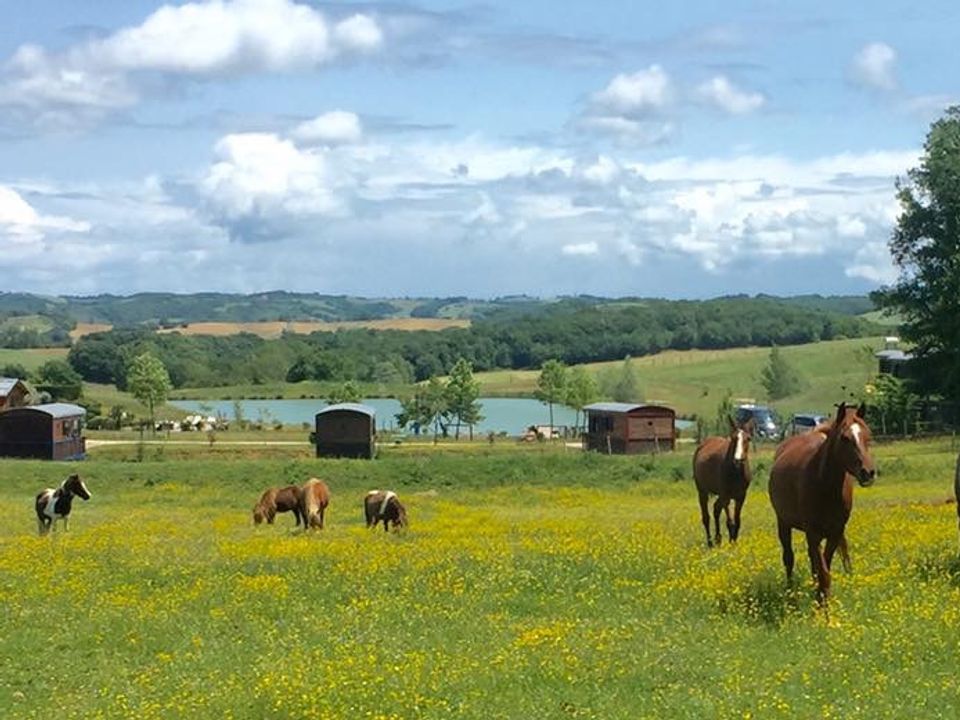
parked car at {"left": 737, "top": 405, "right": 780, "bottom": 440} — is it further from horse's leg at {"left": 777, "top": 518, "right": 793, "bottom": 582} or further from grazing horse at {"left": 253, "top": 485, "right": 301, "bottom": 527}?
horse's leg at {"left": 777, "top": 518, "right": 793, "bottom": 582}

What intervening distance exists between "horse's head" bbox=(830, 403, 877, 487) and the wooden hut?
6180cm

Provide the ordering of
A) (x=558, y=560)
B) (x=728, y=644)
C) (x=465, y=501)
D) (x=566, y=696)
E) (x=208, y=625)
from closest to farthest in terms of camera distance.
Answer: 1. (x=566, y=696)
2. (x=728, y=644)
3. (x=208, y=625)
4. (x=558, y=560)
5. (x=465, y=501)

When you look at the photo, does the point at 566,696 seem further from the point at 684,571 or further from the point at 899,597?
the point at 684,571

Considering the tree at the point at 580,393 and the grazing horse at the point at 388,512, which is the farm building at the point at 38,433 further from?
the grazing horse at the point at 388,512

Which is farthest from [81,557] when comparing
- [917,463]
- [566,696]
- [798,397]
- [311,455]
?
[798,397]

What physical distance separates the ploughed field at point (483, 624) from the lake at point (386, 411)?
97240 mm

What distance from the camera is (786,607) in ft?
51.1

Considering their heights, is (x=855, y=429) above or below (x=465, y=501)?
above

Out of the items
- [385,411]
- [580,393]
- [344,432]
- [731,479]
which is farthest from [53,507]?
[385,411]

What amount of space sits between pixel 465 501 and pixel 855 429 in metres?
32.6

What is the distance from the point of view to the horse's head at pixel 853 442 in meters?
14.9

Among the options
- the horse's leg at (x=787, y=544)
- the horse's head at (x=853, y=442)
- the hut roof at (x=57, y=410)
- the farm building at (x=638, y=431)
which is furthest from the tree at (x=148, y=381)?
the horse's head at (x=853, y=442)

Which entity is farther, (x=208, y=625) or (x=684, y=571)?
(x=684, y=571)

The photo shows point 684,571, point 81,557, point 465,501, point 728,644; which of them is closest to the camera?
point 728,644
